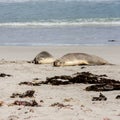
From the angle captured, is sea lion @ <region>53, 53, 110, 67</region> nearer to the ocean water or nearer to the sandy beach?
the sandy beach

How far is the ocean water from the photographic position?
61.1 ft

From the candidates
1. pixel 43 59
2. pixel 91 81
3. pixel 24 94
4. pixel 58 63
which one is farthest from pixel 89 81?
pixel 43 59

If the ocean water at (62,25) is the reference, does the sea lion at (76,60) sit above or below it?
below

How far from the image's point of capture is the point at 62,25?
25.9 metres

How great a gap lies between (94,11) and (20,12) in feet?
17.3

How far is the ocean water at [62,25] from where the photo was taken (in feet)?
61.1

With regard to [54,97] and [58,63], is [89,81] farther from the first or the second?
[58,63]

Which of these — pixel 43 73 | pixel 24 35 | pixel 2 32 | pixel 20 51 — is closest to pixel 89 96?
pixel 43 73

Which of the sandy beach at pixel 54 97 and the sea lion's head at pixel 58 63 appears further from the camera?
the sea lion's head at pixel 58 63

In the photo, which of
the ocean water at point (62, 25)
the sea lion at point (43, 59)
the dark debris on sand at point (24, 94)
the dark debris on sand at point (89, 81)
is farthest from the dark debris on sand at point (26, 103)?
the ocean water at point (62, 25)

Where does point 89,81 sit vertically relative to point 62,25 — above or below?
below

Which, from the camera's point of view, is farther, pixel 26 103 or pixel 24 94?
pixel 24 94

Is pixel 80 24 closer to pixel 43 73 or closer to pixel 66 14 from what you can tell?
pixel 66 14

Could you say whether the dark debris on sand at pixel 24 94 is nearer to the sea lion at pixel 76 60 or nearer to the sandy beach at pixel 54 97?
the sandy beach at pixel 54 97
